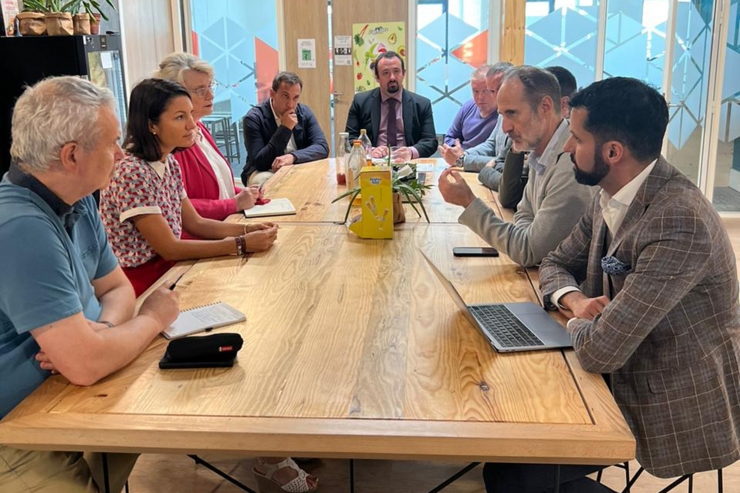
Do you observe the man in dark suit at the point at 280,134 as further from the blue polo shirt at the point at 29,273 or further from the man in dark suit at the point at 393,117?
the blue polo shirt at the point at 29,273

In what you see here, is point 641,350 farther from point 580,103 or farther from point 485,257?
point 485,257

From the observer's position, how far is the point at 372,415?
1.33 m

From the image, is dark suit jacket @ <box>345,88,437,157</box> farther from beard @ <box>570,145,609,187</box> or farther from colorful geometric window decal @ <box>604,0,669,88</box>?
beard @ <box>570,145,609,187</box>

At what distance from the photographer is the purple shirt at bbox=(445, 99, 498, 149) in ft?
16.1

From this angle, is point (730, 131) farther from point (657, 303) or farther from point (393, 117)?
point (657, 303)

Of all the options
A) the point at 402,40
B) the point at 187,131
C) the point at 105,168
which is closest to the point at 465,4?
the point at 402,40

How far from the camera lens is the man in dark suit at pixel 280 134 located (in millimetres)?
4551

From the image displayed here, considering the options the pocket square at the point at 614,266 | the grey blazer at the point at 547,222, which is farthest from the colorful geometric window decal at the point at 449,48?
the pocket square at the point at 614,266

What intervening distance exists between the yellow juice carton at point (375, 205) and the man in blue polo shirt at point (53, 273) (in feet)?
3.22

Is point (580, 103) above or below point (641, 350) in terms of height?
above

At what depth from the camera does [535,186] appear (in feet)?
8.06

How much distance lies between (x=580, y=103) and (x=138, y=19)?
4.96 meters

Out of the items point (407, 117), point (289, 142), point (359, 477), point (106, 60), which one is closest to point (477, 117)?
point (407, 117)

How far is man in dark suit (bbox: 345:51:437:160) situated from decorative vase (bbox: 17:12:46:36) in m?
2.09
